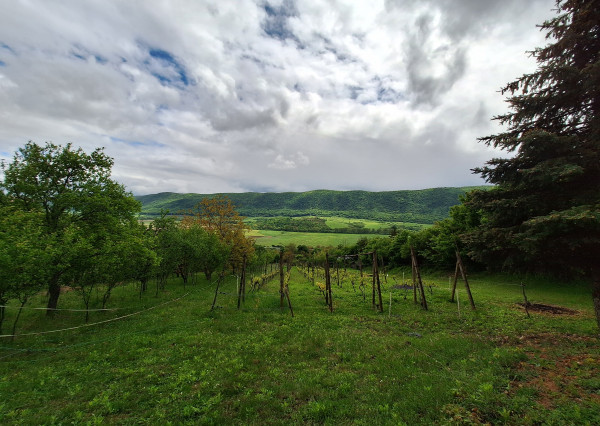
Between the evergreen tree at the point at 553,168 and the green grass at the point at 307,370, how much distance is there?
3.66 m

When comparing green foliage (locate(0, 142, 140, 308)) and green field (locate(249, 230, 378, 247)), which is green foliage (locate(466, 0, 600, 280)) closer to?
green foliage (locate(0, 142, 140, 308))

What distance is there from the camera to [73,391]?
731 cm

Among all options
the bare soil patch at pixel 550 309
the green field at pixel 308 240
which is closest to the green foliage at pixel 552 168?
the bare soil patch at pixel 550 309

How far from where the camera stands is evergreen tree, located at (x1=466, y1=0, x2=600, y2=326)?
29.6 ft

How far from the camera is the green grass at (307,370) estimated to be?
6.06 meters

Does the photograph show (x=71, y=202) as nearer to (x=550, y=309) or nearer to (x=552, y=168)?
(x=552, y=168)

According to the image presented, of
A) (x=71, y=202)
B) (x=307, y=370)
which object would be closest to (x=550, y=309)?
(x=307, y=370)

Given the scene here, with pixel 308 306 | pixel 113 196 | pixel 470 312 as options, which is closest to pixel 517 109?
pixel 470 312

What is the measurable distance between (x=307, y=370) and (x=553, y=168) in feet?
37.5

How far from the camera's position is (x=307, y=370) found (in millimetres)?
8484

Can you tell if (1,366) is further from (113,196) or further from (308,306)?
(308,306)

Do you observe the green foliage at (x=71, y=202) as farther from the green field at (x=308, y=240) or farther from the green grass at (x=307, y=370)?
the green field at (x=308, y=240)

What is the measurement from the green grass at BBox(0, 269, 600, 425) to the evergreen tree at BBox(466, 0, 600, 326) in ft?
12.0

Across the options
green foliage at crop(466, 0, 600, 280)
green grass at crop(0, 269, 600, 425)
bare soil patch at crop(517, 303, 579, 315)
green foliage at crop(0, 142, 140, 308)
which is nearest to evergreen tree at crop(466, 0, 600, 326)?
green foliage at crop(466, 0, 600, 280)
